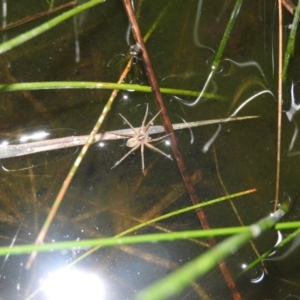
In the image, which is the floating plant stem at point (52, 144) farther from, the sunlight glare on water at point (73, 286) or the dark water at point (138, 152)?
the sunlight glare on water at point (73, 286)

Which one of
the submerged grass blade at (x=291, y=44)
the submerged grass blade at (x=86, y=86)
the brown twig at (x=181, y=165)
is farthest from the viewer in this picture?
the brown twig at (x=181, y=165)

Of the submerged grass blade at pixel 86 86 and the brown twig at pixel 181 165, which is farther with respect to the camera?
the brown twig at pixel 181 165

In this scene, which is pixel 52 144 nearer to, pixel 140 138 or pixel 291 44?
pixel 140 138

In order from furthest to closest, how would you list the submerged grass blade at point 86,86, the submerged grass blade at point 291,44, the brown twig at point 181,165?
1. the brown twig at point 181,165
2. the submerged grass blade at point 291,44
3. the submerged grass blade at point 86,86

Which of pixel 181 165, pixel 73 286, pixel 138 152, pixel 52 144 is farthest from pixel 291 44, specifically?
pixel 73 286

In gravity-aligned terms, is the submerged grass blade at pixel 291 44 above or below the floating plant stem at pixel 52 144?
below

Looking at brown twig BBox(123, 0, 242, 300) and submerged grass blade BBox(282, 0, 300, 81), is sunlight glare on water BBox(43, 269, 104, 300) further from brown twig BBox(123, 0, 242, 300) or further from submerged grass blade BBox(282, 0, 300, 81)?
submerged grass blade BBox(282, 0, 300, 81)

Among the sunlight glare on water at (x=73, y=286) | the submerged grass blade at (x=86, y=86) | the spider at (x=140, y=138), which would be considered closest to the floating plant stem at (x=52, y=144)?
the spider at (x=140, y=138)

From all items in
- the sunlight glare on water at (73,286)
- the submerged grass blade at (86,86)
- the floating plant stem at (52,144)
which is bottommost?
the sunlight glare on water at (73,286)
